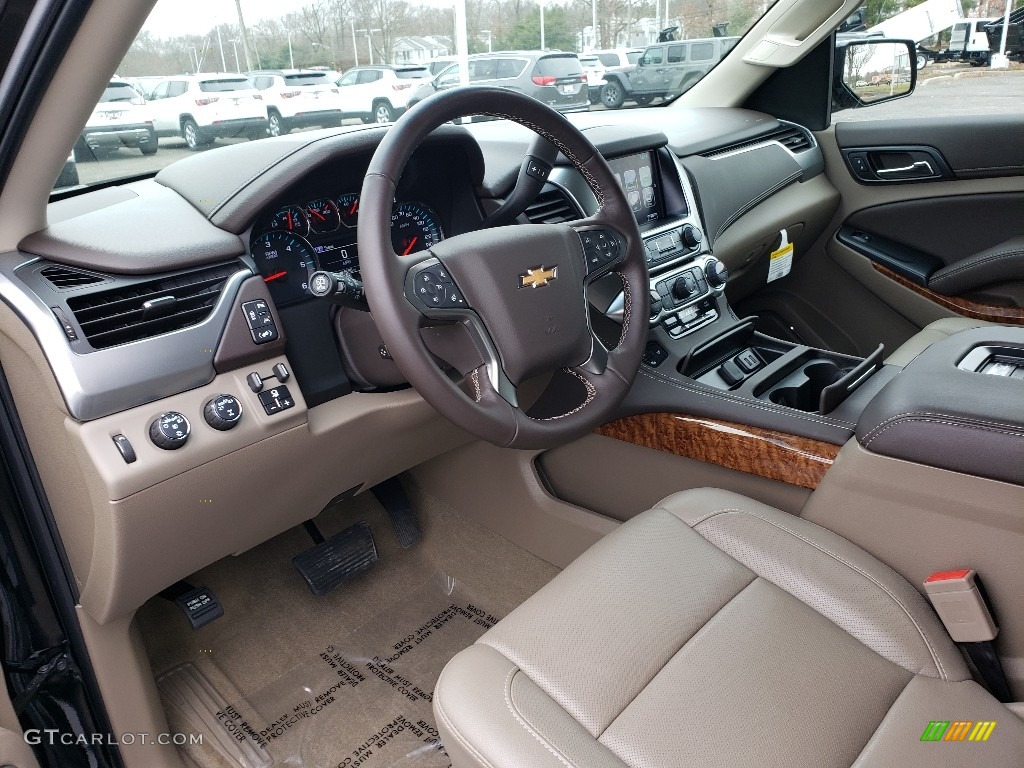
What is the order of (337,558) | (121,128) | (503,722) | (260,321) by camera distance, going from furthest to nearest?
(337,558), (121,128), (260,321), (503,722)

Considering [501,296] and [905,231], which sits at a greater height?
[501,296]

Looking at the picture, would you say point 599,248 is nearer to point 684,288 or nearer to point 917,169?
point 684,288

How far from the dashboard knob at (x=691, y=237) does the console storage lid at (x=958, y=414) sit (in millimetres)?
628

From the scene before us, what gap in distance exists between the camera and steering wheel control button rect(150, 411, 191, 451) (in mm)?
1273

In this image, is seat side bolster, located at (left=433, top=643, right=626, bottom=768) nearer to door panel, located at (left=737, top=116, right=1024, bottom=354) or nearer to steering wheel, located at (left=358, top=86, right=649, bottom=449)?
steering wheel, located at (left=358, top=86, right=649, bottom=449)

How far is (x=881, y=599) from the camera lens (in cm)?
119

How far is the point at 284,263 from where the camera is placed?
1507mm

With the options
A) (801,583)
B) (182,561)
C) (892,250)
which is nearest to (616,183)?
(801,583)

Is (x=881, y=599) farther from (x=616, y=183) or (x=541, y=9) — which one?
(x=541, y=9)

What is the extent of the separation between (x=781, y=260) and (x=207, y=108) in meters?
1.77

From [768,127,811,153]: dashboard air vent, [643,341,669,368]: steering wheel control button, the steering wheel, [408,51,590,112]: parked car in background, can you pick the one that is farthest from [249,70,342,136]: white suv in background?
[768,127,811,153]: dashboard air vent

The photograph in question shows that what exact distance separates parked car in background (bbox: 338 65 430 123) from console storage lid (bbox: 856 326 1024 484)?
1.12 metres

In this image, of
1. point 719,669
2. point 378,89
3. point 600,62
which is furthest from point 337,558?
point 600,62

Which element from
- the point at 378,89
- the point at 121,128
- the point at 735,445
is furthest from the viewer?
the point at 378,89
